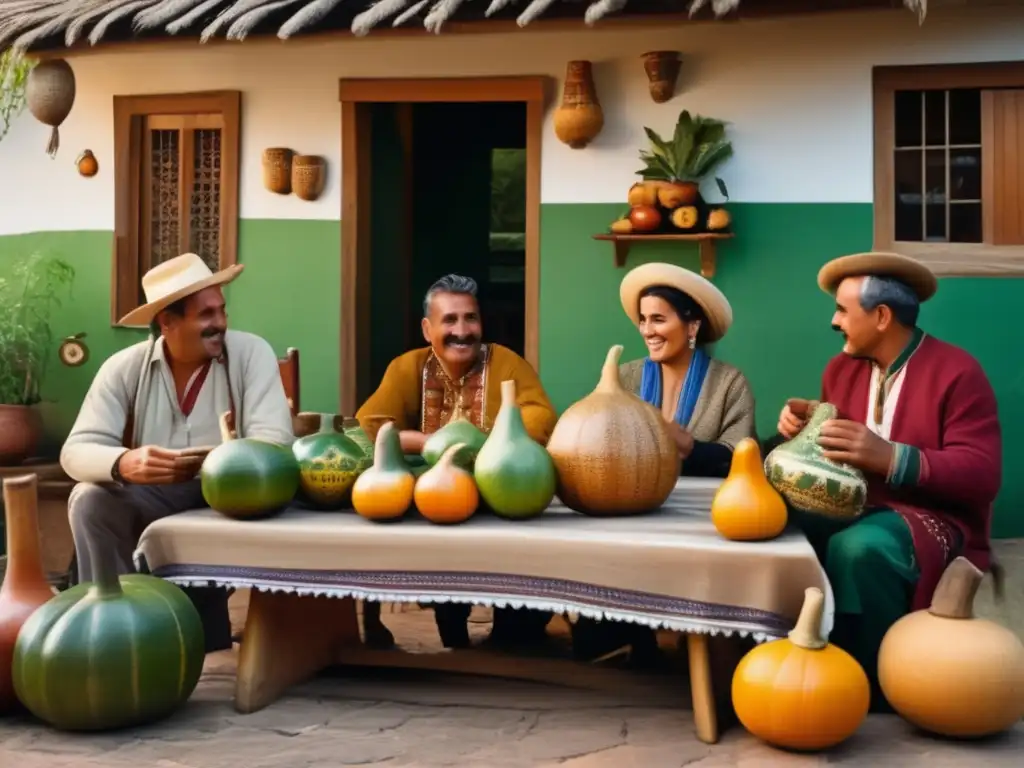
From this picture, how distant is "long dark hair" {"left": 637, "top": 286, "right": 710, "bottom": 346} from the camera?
4.89 m

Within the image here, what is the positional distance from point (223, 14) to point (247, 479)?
11.9 feet

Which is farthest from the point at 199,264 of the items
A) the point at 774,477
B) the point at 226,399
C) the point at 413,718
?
the point at 774,477

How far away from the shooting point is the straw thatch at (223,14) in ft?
19.9

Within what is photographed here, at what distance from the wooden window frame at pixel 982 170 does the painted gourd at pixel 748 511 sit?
11.7 ft

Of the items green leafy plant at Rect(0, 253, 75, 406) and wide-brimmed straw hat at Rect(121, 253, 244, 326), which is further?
green leafy plant at Rect(0, 253, 75, 406)

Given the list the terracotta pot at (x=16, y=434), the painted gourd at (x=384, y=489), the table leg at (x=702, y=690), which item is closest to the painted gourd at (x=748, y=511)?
the table leg at (x=702, y=690)

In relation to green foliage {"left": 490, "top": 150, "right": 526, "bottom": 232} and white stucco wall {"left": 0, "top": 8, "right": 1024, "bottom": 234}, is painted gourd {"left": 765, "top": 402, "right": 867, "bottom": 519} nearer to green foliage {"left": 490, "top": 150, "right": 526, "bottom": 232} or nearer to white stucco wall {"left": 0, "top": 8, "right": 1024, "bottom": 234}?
white stucco wall {"left": 0, "top": 8, "right": 1024, "bottom": 234}

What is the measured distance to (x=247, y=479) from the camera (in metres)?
3.79

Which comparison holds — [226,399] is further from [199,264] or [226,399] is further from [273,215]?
[273,215]

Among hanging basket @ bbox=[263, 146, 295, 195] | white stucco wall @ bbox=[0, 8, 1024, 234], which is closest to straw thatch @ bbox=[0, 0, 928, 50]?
white stucco wall @ bbox=[0, 8, 1024, 234]

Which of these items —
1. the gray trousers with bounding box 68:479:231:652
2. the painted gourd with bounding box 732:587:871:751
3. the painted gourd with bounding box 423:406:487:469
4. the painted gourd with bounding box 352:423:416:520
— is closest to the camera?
the painted gourd with bounding box 732:587:871:751

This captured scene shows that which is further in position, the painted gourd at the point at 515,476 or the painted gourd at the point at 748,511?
the painted gourd at the point at 515,476

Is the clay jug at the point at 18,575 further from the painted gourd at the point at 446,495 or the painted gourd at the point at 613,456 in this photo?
the painted gourd at the point at 613,456

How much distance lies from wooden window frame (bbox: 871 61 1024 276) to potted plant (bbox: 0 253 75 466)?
196 inches
